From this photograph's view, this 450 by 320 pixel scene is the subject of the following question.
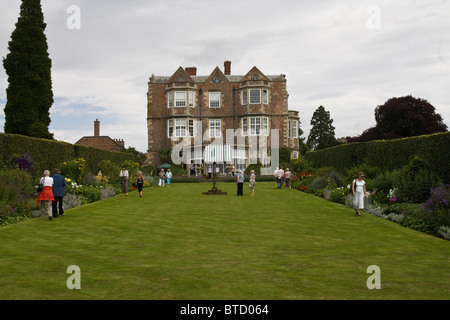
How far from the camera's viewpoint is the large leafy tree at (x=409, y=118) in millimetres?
48719

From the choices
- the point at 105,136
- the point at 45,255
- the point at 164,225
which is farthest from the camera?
the point at 105,136

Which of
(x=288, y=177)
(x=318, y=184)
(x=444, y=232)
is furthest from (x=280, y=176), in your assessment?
(x=444, y=232)

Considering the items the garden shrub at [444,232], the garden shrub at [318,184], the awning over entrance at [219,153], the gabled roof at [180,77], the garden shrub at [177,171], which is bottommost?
the garden shrub at [444,232]

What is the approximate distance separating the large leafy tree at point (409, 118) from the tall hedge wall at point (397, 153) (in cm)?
2105

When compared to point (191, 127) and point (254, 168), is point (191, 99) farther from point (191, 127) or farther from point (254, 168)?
point (254, 168)

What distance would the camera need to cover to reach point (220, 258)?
8.39m

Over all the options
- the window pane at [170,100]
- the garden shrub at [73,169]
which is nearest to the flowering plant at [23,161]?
the garden shrub at [73,169]

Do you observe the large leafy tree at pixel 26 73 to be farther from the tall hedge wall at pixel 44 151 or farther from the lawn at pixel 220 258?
the lawn at pixel 220 258

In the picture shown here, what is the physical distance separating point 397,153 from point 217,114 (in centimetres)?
3553

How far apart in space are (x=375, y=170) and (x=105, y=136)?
6019 centimetres
